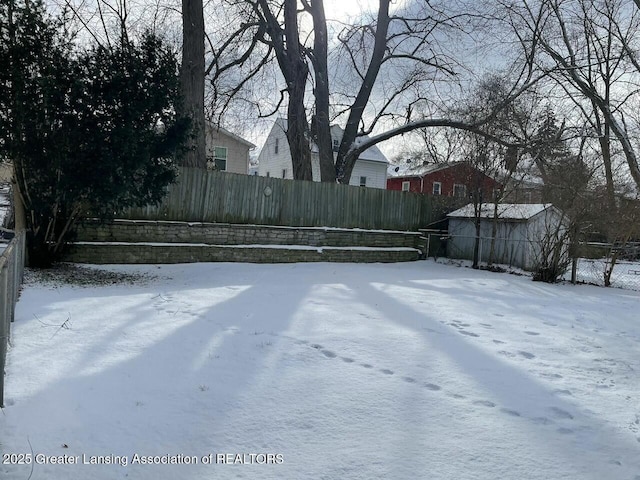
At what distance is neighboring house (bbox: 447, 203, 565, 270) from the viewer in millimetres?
11789

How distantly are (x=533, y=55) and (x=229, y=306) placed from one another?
44.2 ft

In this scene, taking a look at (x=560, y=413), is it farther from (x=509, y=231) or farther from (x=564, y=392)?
(x=509, y=231)

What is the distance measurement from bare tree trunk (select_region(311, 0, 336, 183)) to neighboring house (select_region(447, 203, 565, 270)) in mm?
4200

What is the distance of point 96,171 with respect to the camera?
704 cm

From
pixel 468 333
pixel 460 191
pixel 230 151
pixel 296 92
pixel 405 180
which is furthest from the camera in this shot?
pixel 405 180

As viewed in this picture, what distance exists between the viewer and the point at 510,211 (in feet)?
40.8

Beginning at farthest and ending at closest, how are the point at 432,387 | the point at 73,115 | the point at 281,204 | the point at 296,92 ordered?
the point at 296,92, the point at 281,204, the point at 73,115, the point at 432,387

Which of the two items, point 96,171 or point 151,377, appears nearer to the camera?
point 151,377

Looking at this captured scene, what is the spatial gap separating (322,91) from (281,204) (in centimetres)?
541

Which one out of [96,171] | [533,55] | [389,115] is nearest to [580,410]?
[96,171]

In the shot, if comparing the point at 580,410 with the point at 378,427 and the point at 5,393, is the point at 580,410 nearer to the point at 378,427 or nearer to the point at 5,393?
the point at 378,427

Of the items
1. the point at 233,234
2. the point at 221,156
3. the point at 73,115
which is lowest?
the point at 233,234

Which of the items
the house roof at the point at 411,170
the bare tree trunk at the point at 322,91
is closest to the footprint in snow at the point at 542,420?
the bare tree trunk at the point at 322,91

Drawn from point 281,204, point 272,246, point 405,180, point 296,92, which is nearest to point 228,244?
point 272,246
